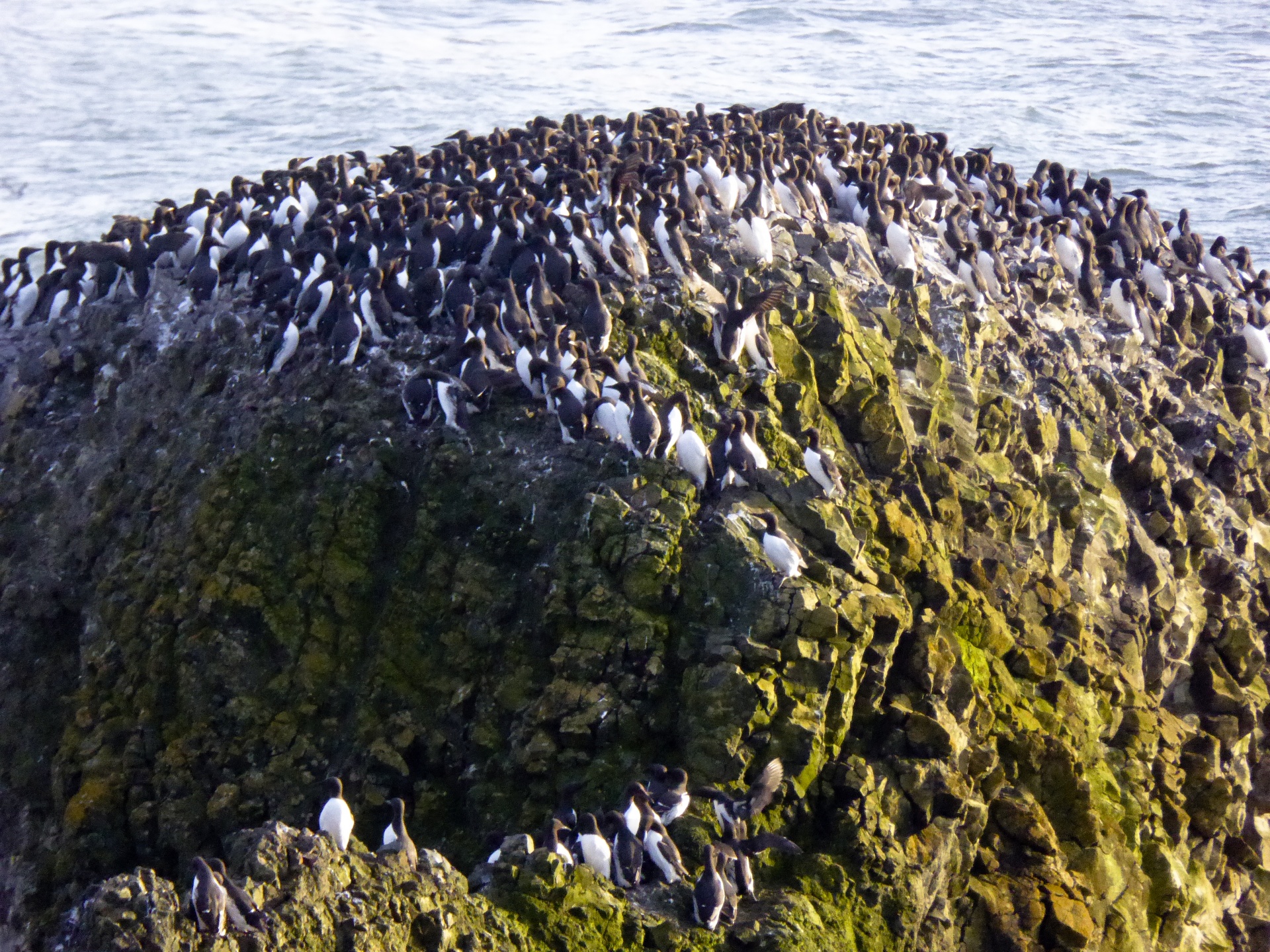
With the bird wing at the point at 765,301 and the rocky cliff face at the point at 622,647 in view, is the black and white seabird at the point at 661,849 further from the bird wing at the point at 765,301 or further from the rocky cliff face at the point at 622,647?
the bird wing at the point at 765,301

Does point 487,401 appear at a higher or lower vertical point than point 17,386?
higher

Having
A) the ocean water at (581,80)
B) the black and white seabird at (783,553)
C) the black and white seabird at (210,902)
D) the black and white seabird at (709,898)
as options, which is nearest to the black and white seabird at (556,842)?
the black and white seabird at (709,898)

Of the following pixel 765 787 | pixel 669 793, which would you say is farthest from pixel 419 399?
pixel 765 787

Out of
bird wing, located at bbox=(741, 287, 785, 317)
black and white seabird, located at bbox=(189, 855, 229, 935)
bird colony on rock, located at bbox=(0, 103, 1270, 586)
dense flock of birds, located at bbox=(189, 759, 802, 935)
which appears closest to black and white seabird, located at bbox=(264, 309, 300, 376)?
bird colony on rock, located at bbox=(0, 103, 1270, 586)

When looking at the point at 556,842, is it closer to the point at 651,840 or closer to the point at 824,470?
the point at 651,840

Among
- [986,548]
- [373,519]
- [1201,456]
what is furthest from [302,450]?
[1201,456]

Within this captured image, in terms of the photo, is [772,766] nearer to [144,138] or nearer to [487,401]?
[487,401]

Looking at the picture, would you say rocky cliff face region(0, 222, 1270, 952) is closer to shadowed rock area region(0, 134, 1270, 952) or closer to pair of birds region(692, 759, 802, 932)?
shadowed rock area region(0, 134, 1270, 952)
